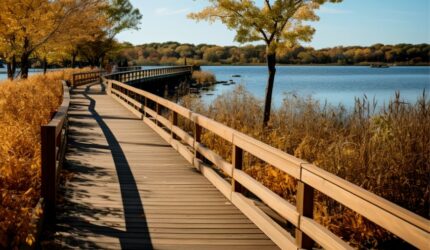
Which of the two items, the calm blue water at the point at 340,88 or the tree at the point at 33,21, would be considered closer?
the tree at the point at 33,21

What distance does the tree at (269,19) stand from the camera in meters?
15.6

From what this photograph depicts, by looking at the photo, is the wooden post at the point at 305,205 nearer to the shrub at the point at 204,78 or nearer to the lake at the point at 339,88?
the lake at the point at 339,88

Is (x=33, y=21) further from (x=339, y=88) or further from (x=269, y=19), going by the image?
(x=339, y=88)

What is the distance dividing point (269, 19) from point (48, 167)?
1166 cm

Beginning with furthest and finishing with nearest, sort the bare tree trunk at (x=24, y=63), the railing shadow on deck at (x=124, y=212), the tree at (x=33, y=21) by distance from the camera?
the bare tree trunk at (x=24, y=63)
the tree at (x=33, y=21)
the railing shadow on deck at (x=124, y=212)

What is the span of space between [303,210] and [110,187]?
370cm

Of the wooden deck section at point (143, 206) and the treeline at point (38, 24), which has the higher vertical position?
the treeline at point (38, 24)

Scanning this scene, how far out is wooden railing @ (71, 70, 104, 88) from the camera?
118ft

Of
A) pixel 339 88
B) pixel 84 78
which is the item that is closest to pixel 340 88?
pixel 339 88

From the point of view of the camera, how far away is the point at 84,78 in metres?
40.7

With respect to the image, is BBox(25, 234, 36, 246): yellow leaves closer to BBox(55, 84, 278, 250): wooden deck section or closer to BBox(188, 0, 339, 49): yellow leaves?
BBox(55, 84, 278, 250): wooden deck section

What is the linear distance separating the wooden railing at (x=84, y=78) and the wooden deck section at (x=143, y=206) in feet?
88.3

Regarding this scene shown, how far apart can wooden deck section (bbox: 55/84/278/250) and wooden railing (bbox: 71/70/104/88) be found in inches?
1059

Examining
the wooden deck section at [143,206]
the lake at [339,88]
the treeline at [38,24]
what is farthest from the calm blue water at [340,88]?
the treeline at [38,24]
